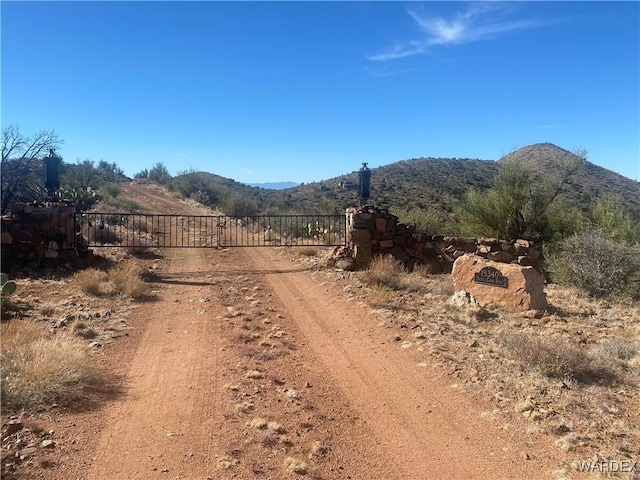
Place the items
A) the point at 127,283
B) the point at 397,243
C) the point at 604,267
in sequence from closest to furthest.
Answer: the point at 604,267 → the point at 127,283 → the point at 397,243

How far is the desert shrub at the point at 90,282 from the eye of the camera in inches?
383

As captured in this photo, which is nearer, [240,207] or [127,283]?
[127,283]

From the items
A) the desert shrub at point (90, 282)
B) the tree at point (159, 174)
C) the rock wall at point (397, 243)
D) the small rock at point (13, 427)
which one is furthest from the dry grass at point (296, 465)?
the tree at point (159, 174)

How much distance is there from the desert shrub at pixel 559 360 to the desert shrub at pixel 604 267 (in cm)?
397

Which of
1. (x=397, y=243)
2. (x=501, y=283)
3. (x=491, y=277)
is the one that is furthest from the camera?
(x=397, y=243)

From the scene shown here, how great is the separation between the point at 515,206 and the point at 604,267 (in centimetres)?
786

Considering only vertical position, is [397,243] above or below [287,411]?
above

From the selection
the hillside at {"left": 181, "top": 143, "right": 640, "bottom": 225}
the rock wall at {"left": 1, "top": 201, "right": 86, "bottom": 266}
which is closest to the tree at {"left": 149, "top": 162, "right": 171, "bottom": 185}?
the hillside at {"left": 181, "top": 143, "right": 640, "bottom": 225}

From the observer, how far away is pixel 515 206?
17125mm

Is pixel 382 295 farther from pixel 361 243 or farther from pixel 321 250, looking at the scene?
pixel 321 250

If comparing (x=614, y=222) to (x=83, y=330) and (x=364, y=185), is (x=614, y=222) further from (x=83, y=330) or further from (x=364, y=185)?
(x=83, y=330)

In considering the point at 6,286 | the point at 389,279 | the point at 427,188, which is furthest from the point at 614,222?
the point at 427,188

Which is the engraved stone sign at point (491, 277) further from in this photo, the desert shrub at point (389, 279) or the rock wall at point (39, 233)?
the rock wall at point (39, 233)

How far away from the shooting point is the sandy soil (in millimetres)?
3957
